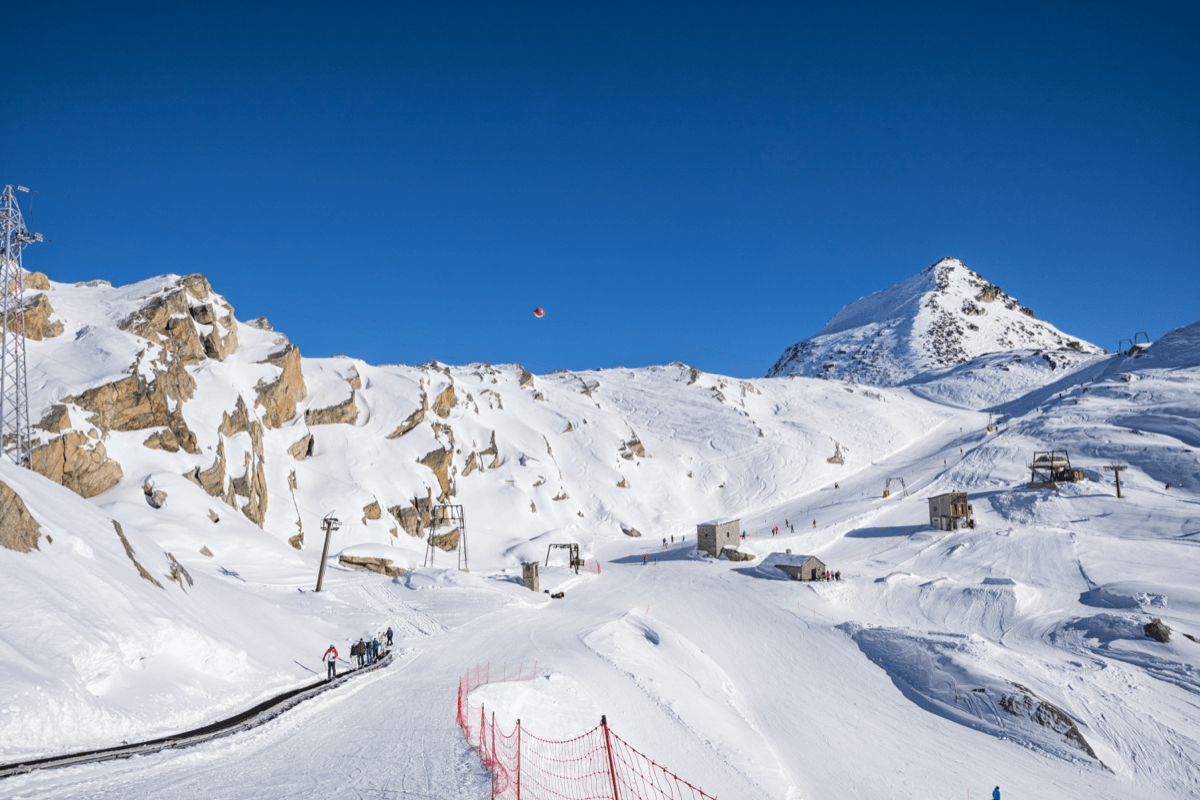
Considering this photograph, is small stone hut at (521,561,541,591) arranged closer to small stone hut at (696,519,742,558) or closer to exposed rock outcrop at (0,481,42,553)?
small stone hut at (696,519,742,558)

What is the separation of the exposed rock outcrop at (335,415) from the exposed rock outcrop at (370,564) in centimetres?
2236

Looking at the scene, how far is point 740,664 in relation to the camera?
30656mm

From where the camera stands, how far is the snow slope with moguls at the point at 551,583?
48.4 ft

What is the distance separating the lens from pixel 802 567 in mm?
43625

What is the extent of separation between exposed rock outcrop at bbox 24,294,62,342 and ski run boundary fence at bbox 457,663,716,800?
49.8m

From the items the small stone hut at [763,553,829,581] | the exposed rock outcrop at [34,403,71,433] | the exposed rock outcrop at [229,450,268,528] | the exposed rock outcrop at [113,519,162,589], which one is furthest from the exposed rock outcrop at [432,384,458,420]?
the exposed rock outcrop at [113,519,162,589]

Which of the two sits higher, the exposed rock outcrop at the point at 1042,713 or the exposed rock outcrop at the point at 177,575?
the exposed rock outcrop at the point at 177,575

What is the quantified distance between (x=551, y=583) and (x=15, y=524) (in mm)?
36168

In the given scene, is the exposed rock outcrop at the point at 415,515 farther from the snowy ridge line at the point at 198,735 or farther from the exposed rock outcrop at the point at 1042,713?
the exposed rock outcrop at the point at 1042,713

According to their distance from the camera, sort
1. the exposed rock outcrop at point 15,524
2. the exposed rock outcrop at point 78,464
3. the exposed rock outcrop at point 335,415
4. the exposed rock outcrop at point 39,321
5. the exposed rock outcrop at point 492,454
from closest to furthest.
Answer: the exposed rock outcrop at point 15,524 → the exposed rock outcrop at point 78,464 → the exposed rock outcrop at point 39,321 → the exposed rock outcrop at point 335,415 → the exposed rock outcrop at point 492,454

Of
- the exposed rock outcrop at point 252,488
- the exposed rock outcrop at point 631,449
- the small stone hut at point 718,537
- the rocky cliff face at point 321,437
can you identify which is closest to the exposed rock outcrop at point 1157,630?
the small stone hut at point 718,537

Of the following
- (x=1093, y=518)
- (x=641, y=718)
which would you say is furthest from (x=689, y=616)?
(x=1093, y=518)

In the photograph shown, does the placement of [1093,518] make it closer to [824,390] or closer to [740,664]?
[740,664]

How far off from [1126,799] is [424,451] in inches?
2423
